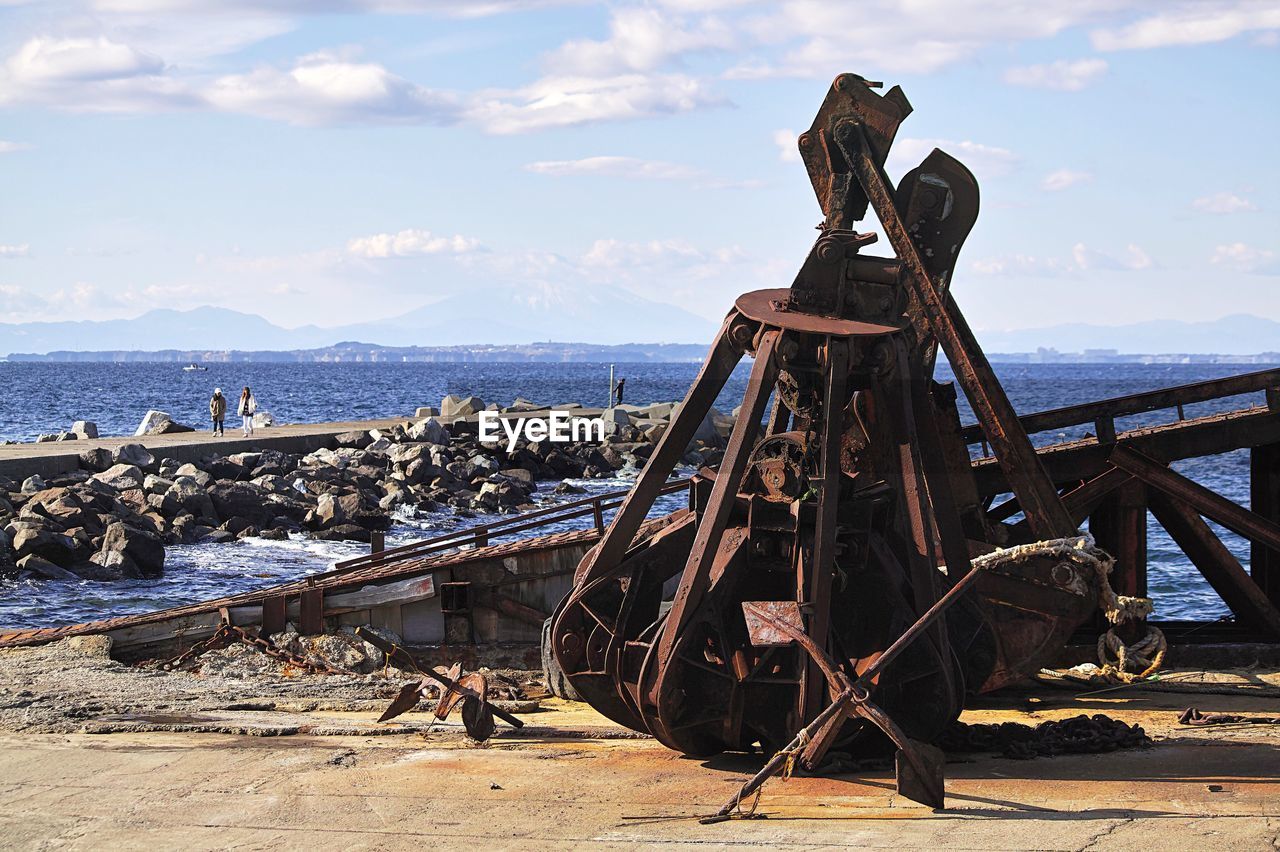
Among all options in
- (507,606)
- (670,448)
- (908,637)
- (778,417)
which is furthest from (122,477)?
(908,637)

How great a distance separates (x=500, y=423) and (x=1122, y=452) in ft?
107

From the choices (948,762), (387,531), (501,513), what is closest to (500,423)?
(501,513)

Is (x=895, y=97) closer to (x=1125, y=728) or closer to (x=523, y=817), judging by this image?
(x=1125, y=728)

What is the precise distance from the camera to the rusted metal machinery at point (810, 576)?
7.03 meters

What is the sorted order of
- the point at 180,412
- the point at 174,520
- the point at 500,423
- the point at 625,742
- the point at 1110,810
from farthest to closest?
the point at 180,412
the point at 500,423
the point at 174,520
the point at 625,742
the point at 1110,810

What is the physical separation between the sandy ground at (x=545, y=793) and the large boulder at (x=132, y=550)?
12.3 m

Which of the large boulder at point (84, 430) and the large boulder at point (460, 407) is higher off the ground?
the large boulder at point (460, 407)

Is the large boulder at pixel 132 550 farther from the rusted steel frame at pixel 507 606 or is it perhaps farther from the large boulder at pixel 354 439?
the large boulder at pixel 354 439

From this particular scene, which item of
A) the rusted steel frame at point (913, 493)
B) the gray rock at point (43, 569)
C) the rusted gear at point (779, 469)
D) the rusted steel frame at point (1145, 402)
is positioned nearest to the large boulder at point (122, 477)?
the gray rock at point (43, 569)

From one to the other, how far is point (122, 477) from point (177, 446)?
5.72 m

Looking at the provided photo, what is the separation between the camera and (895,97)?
9.16 metres

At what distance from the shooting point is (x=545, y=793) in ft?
22.3

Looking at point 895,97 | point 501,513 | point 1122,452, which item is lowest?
point 501,513

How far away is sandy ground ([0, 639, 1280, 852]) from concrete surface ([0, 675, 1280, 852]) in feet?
0.05
